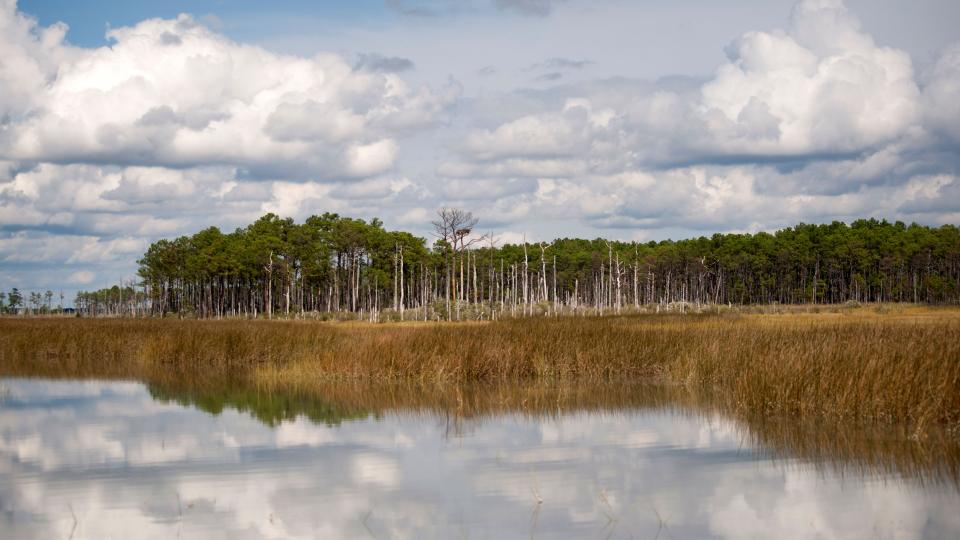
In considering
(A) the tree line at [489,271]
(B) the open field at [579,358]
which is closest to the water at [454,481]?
(B) the open field at [579,358]

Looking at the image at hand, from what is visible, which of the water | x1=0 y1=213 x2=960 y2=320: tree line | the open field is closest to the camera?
the water

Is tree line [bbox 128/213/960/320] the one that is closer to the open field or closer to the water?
the open field

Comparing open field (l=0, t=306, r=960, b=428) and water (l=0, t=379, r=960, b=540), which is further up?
open field (l=0, t=306, r=960, b=428)

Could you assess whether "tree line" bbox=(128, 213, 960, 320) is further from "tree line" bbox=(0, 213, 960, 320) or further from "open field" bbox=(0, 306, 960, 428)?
"open field" bbox=(0, 306, 960, 428)

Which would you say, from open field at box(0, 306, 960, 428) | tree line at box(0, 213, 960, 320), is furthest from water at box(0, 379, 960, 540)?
tree line at box(0, 213, 960, 320)

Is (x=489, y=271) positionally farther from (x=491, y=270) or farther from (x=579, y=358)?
(x=579, y=358)

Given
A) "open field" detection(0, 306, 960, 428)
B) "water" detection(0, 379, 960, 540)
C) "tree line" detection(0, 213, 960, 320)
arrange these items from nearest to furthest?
1. "water" detection(0, 379, 960, 540)
2. "open field" detection(0, 306, 960, 428)
3. "tree line" detection(0, 213, 960, 320)

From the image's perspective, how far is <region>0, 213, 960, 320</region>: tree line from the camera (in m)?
84.7

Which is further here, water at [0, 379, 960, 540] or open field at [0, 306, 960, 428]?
open field at [0, 306, 960, 428]

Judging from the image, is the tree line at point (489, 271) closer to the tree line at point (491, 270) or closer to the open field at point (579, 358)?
the tree line at point (491, 270)

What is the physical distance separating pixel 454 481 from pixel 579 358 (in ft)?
34.9

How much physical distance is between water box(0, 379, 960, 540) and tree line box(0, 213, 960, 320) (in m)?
48.0

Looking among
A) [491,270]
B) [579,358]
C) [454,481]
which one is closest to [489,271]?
[491,270]

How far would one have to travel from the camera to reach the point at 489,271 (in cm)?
10994
